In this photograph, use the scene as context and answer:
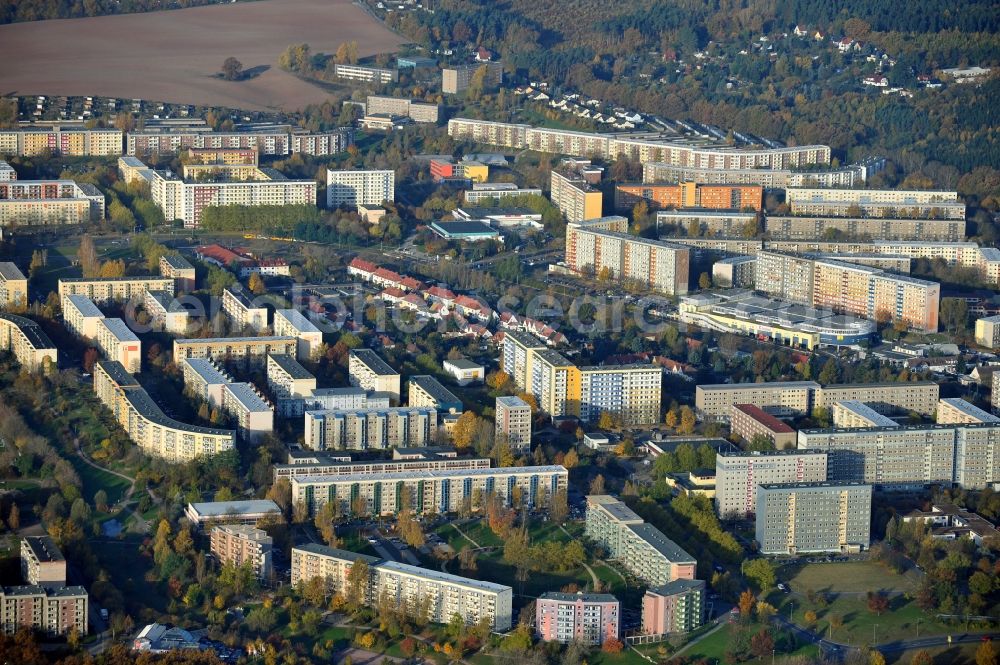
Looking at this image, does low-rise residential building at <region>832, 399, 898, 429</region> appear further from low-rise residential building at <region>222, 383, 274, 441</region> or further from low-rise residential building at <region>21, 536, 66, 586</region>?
low-rise residential building at <region>21, 536, 66, 586</region>

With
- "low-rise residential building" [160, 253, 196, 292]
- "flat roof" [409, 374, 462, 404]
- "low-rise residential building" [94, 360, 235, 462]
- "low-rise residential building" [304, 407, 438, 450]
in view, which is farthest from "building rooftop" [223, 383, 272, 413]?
"low-rise residential building" [160, 253, 196, 292]

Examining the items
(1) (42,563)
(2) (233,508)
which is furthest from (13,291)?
(1) (42,563)

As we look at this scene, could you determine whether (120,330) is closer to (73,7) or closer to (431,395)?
(431,395)

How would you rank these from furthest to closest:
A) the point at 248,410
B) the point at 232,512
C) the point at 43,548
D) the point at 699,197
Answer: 1. the point at 699,197
2. the point at 248,410
3. the point at 232,512
4. the point at 43,548

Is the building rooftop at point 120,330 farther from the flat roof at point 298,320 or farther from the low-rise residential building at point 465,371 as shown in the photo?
the low-rise residential building at point 465,371

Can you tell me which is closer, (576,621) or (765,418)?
(576,621)

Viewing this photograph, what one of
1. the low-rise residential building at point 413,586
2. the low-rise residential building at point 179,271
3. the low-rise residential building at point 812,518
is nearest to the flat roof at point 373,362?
the low-rise residential building at point 179,271
